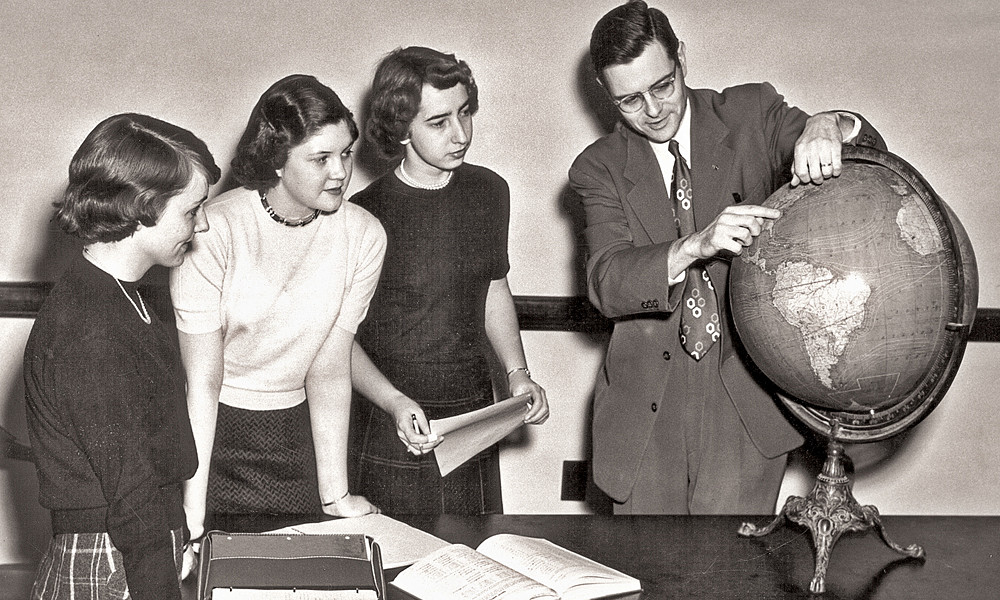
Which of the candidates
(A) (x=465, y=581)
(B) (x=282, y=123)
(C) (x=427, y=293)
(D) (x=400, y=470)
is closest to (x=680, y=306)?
(C) (x=427, y=293)

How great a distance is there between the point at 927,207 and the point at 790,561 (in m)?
0.87

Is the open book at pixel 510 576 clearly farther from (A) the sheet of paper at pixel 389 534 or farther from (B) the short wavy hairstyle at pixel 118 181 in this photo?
(B) the short wavy hairstyle at pixel 118 181

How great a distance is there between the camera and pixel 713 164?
2.95 metres

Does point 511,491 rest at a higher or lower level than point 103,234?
lower

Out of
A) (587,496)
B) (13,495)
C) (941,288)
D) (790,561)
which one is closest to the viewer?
(941,288)

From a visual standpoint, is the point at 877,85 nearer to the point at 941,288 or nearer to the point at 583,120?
the point at 583,120

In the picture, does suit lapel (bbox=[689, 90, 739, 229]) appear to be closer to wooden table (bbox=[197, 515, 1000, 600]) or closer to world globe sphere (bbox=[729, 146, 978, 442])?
world globe sphere (bbox=[729, 146, 978, 442])

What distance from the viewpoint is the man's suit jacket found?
2.94m

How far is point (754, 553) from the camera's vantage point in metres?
2.52

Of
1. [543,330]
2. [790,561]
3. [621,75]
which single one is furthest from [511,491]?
[621,75]

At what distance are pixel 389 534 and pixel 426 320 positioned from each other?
699mm

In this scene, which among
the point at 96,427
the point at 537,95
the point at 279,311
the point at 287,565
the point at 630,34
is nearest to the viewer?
the point at 96,427

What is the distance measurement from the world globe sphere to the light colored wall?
967mm

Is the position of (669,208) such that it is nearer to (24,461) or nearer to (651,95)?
(651,95)
